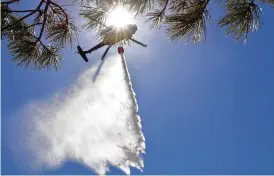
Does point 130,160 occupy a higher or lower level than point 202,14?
lower

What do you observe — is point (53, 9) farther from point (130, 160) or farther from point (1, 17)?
point (130, 160)

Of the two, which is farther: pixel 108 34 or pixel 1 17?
pixel 108 34

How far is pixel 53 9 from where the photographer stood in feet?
15.3

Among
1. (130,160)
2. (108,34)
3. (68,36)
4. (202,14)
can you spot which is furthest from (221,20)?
(130,160)

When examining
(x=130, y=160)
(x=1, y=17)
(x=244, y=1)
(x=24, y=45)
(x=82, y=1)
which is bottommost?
(x=130, y=160)

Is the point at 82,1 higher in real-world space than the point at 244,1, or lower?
lower

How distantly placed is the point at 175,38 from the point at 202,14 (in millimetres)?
454

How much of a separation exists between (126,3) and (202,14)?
0.98 m

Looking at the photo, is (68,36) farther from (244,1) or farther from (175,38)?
(244,1)

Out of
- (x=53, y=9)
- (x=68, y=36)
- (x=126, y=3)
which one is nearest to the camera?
(x=126, y=3)

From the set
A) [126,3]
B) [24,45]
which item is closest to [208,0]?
[126,3]

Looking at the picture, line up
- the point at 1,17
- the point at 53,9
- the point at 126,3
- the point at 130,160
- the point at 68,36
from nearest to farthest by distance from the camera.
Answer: the point at 126,3
the point at 1,17
the point at 53,9
the point at 68,36
the point at 130,160

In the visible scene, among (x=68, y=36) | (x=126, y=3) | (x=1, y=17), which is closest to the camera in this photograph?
(x=126, y=3)

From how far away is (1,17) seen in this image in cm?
437
